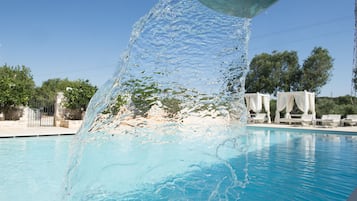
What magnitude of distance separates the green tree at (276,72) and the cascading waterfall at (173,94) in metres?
27.2

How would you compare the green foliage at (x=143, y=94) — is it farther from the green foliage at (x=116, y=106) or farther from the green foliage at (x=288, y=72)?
the green foliage at (x=288, y=72)

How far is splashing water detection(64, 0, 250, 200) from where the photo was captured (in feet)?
14.3

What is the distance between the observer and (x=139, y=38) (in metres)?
4.41

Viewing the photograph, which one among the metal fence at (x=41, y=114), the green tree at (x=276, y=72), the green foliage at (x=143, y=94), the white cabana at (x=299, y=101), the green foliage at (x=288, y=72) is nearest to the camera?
the green foliage at (x=143, y=94)

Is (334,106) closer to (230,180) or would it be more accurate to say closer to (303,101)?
(303,101)

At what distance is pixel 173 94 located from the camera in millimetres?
4996

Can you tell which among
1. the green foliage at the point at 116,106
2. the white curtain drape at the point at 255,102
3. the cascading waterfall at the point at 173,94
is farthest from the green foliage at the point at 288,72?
the green foliage at the point at 116,106

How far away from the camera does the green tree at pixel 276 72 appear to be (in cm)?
3094

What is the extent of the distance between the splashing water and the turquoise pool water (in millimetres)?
61

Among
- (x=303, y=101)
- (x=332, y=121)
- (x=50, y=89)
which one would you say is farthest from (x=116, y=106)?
(x=50, y=89)

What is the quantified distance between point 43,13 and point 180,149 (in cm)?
1768

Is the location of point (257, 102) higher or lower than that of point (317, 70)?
lower

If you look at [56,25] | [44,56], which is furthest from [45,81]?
[56,25]

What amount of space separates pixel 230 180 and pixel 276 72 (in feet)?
89.9
